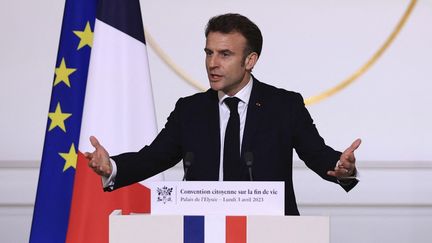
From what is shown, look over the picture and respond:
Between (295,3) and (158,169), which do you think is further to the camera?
(295,3)

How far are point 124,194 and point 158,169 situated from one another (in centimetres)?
51

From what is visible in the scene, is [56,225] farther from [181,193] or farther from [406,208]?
[406,208]

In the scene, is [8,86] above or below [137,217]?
above

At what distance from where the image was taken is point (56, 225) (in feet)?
10.6

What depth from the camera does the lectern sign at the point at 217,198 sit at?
208 centimetres

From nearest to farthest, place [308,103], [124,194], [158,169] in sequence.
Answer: [158,169] < [124,194] < [308,103]

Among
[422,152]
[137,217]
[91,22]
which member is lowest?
[137,217]

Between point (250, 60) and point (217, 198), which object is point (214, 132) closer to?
point (250, 60)

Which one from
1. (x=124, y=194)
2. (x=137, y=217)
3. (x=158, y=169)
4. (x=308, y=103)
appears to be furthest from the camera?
(x=308, y=103)

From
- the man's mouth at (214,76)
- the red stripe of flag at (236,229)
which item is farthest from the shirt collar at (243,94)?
the red stripe of flag at (236,229)

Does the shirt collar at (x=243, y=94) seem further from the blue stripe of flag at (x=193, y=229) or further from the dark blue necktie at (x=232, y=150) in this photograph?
the blue stripe of flag at (x=193, y=229)

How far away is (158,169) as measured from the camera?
108 inches

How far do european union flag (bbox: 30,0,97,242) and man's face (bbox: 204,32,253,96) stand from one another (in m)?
0.82

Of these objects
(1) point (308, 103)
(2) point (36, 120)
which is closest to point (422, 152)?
(1) point (308, 103)
